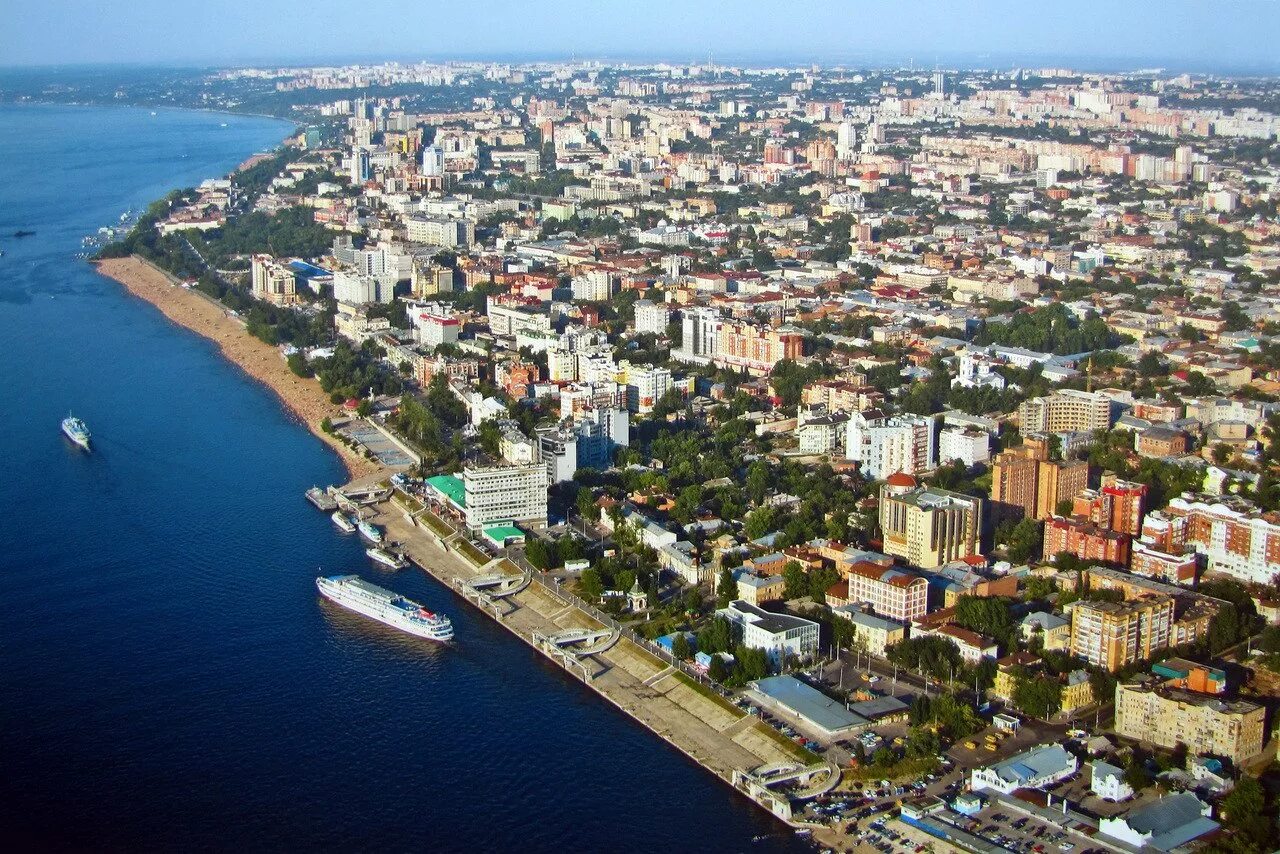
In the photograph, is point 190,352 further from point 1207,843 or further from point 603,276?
point 1207,843

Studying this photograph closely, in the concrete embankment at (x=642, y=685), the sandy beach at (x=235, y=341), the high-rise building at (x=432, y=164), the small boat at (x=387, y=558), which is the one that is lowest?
the concrete embankment at (x=642, y=685)

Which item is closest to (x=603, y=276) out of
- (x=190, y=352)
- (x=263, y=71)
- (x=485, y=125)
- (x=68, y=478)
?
(x=190, y=352)

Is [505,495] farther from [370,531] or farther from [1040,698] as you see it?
[1040,698]

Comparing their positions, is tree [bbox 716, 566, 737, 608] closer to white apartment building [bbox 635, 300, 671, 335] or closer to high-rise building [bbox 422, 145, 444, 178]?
white apartment building [bbox 635, 300, 671, 335]

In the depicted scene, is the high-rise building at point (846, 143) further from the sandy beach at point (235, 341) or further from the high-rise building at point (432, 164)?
the sandy beach at point (235, 341)

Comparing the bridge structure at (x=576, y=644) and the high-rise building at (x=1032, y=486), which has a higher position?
the high-rise building at (x=1032, y=486)

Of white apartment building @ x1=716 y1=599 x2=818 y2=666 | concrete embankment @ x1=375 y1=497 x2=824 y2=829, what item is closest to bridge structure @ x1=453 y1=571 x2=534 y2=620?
concrete embankment @ x1=375 y1=497 x2=824 y2=829

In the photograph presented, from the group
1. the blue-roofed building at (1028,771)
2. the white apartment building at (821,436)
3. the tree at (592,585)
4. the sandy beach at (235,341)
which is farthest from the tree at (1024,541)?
the sandy beach at (235,341)
